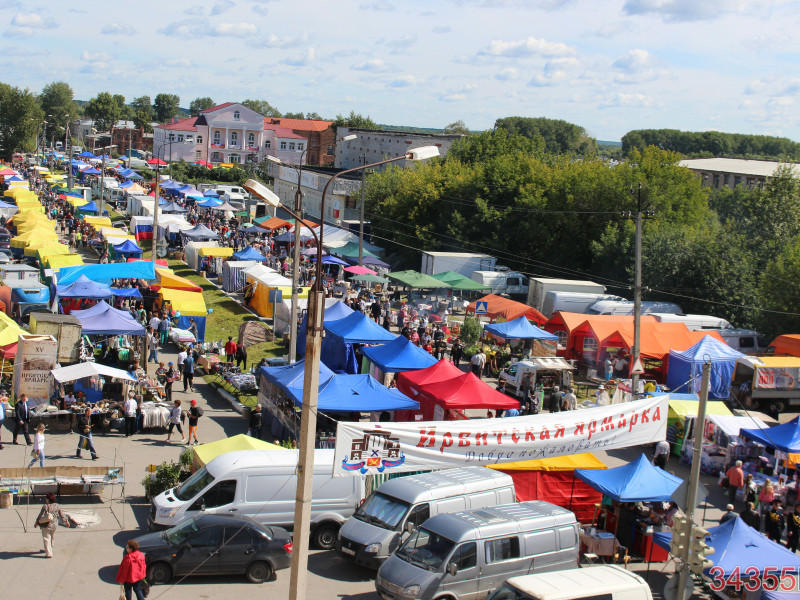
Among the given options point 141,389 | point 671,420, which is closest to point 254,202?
point 141,389

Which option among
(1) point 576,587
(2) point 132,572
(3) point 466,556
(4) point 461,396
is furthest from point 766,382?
(2) point 132,572

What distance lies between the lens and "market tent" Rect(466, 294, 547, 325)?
3034 centimetres

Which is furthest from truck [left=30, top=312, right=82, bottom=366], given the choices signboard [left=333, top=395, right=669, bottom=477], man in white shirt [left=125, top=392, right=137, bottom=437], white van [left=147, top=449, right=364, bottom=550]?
signboard [left=333, top=395, right=669, bottom=477]

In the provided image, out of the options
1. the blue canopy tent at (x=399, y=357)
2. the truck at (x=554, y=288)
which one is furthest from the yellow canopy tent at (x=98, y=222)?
the blue canopy tent at (x=399, y=357)

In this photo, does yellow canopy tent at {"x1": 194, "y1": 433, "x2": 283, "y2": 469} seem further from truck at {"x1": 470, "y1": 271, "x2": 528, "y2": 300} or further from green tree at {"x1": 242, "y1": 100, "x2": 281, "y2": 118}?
green tree at {"x1": 242, "y1": 100, "x2": 281, "y2": 118}

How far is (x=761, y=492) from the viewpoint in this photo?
49.6ft

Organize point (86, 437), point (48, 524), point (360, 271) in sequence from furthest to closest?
point (360, 271) < point (86, 437) < point (48, 524)

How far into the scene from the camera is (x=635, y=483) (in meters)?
13.2

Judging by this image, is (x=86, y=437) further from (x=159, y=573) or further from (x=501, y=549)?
(x=501, y=549)

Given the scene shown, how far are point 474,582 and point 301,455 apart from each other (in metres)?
3.97

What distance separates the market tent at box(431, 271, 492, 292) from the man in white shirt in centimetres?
1963

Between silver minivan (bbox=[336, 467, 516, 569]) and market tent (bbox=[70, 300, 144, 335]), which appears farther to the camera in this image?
market tent (bbox=[70, 300, 144, 335])

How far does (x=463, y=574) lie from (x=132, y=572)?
431 centimetres

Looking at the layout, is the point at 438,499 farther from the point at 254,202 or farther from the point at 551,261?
the point at 254,202
